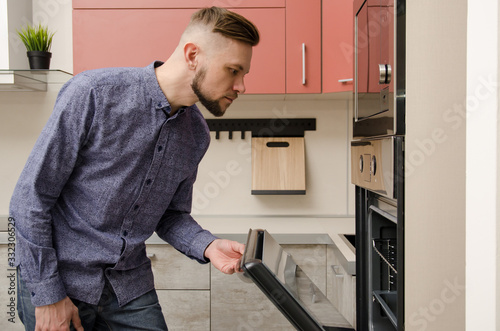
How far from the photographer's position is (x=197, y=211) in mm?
2369

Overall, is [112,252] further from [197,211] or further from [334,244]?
[197,211]

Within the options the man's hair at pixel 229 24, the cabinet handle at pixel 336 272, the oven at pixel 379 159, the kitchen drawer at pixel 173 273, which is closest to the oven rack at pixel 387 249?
the oven at pixel 379 159

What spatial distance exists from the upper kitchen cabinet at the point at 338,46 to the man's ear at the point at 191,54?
0.92 m

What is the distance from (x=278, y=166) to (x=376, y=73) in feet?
4.32

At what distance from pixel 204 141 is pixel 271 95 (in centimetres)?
92

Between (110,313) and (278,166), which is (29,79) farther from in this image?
(110,313)

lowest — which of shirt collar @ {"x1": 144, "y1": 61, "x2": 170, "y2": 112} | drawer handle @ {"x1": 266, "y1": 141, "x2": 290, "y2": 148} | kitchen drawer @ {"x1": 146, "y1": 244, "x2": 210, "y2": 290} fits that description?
kitchen drawer @ {"x1": 146, "y1": 244, "x2": 210, "y2": 290}

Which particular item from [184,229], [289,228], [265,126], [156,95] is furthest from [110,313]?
[265,126]

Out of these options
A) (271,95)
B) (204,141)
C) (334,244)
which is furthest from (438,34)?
(271,95)

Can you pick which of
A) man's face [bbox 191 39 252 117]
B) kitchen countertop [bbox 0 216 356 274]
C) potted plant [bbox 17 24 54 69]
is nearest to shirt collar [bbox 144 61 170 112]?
man's face [bbox 191 39 252 117]

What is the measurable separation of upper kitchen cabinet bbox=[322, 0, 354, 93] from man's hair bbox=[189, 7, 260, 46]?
826mm

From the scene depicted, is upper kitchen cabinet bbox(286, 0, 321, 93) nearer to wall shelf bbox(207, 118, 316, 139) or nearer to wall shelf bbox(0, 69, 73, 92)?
wall shelf bbox(207, 118, 316, 139)

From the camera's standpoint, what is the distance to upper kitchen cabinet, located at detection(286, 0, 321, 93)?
1997mm

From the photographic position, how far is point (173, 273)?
192 centimetres
